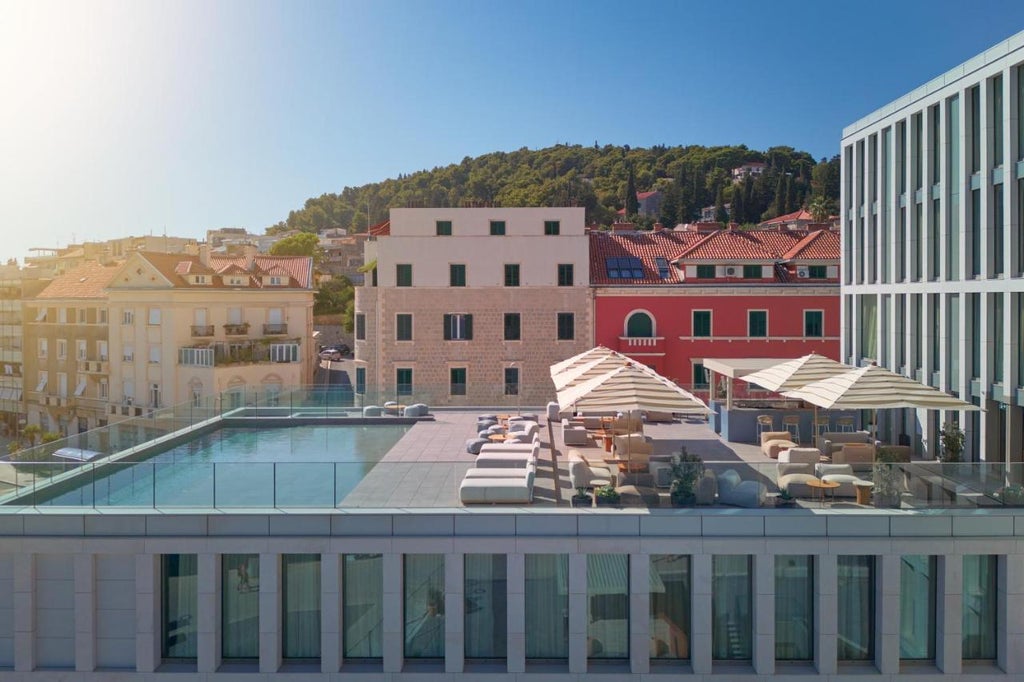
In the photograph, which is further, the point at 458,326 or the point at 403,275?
the point at 403,275

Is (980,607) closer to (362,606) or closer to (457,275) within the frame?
(362,606)

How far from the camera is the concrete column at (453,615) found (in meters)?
15.0

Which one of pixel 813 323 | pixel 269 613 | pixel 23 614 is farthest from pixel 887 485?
pixel 813 323

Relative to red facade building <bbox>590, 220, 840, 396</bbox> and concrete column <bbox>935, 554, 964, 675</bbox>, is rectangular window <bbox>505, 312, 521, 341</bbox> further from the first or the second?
concrete column <bbox>935, 554, 964, 675</bbox>

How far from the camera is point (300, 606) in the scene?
15539mm

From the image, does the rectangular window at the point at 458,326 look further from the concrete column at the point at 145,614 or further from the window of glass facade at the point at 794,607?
the window of glass facade at the point at 794,607

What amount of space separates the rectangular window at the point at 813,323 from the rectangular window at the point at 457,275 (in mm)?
17465

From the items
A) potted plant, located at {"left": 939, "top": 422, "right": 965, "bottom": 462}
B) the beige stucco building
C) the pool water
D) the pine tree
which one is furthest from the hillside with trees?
the pool water

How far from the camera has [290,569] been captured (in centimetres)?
1547

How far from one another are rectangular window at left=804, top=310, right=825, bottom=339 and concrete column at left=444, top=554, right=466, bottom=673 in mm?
32213

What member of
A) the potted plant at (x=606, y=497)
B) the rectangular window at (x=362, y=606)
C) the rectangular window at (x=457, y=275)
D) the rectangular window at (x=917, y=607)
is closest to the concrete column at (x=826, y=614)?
the rectangular window at (x=917, y=607)

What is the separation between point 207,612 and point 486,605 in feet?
16.2

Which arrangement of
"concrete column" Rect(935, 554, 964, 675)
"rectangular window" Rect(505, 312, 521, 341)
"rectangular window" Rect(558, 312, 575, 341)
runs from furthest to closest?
"rectangular window" Rect(505, 312, 521, 341) → "rectangular window" Rect(558, 312, 575, 341) → "concrete column" Rect(935, 554, 964, 675)

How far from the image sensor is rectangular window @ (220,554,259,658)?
15445mm
